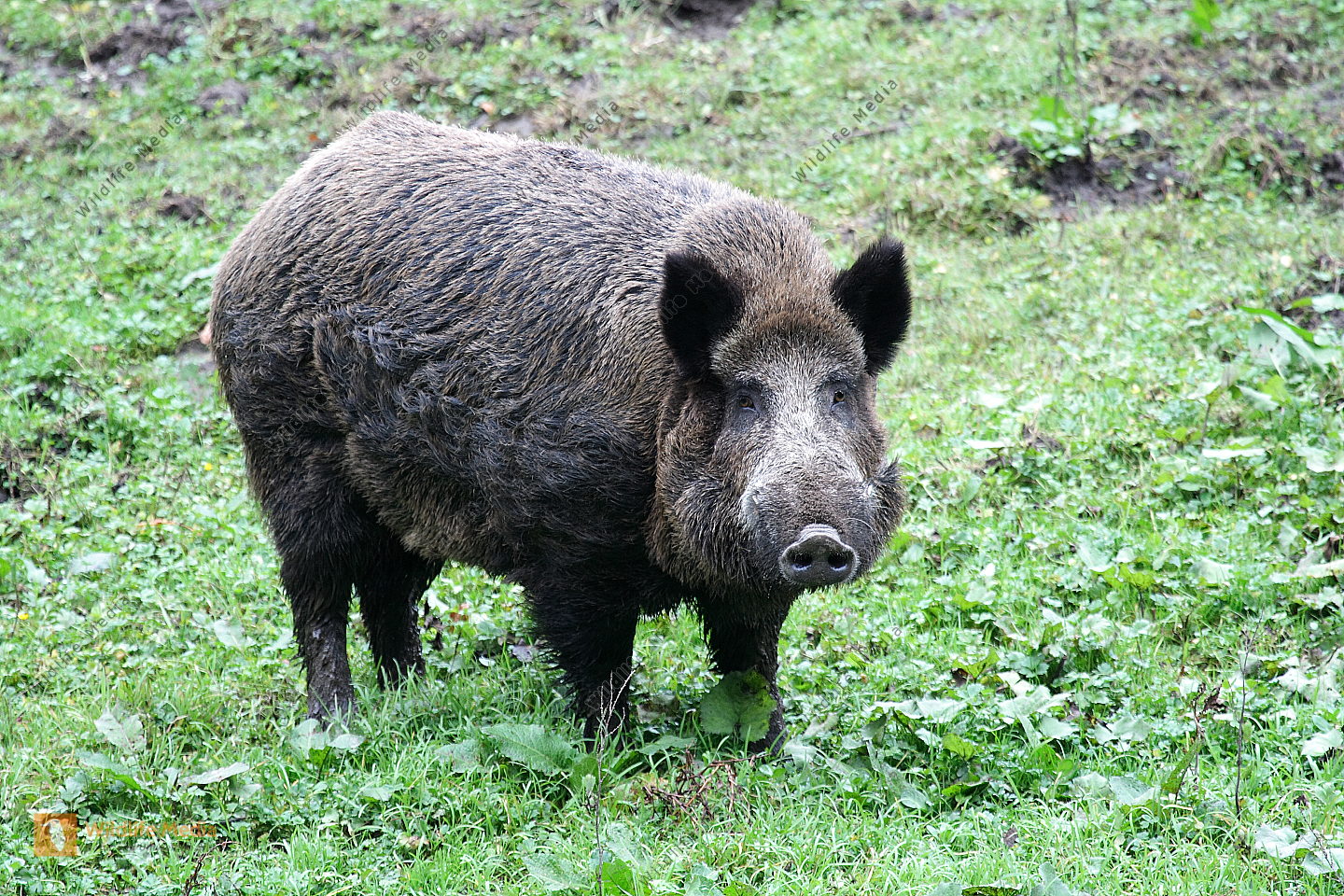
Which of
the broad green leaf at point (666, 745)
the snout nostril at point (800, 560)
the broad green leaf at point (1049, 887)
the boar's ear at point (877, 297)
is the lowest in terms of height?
the broad green leaf at point (666, 745)

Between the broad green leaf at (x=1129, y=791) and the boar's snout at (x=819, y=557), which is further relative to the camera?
the broad green leaf at (x=1129, y=791)

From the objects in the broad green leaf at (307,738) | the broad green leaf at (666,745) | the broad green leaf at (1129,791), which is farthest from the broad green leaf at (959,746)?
the broad green leaf at (307,738)

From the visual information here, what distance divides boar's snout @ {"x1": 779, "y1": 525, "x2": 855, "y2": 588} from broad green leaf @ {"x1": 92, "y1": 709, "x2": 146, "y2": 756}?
2.54 metres

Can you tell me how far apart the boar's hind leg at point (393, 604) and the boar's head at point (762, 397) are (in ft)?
5.03

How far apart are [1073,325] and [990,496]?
1.83 meters

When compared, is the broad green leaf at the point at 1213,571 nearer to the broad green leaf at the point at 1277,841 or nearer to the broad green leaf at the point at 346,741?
the broad green leaf at the point at 1277,841

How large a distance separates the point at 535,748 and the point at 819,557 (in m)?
1.32

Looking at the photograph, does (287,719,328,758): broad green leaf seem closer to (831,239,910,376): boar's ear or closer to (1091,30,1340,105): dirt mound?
(831,239,910,376): boar's ear

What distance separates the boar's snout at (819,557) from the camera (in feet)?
12.4

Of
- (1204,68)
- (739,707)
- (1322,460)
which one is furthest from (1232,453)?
(1204,68)

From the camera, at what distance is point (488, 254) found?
197 inches

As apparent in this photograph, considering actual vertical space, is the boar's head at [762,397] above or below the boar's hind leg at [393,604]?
above

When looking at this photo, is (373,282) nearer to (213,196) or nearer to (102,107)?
(213,196)

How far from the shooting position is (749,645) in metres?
4.84
